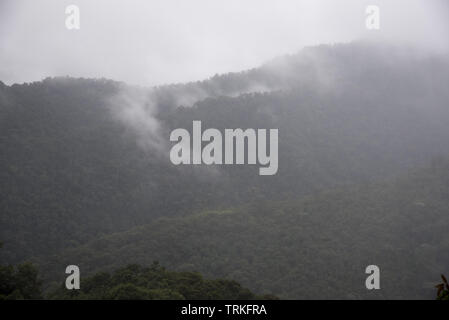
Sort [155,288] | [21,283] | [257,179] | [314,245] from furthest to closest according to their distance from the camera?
[257,179]
[314,245]
[21,283]
[155,288]

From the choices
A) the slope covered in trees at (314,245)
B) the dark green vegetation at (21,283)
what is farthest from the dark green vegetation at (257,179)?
the dark green vegetation at (21,283)

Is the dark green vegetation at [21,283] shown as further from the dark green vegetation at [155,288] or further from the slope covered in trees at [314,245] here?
the slope covered in trees at [314,245]

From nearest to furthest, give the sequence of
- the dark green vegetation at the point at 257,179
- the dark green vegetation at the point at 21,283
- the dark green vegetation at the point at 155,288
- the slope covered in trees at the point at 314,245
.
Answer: the dark green vegetation at the point at 155,288 < the dark green vegetation at the point at 21,283 < the slope covered in trees at the point at 314,245 < the dark green vegetation at the point at 257,179

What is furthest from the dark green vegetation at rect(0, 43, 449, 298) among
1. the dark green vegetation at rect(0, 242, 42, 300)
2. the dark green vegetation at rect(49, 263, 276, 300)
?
the dark green vegetation at rect(0, 242, 42, 300)

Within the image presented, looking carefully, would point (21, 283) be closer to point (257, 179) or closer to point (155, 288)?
point (155, 288)

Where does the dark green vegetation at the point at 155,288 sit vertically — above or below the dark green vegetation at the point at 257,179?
below

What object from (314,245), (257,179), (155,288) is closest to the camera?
(155,288)

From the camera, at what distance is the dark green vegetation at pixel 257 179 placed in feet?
148

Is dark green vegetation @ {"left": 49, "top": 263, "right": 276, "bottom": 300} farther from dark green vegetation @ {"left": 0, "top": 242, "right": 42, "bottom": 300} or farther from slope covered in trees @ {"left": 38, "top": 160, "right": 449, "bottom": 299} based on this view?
slope covered in trees @ {"left": 38, "top": 160, "right": 449, "bottom": 299}

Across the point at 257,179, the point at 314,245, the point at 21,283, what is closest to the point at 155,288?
the point at 21,283

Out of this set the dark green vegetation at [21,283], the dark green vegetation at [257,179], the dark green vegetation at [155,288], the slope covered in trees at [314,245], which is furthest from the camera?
the dark green vegetation at [257,179]

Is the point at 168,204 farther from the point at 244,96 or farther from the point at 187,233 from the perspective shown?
the point at 244,96

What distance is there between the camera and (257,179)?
74625mm

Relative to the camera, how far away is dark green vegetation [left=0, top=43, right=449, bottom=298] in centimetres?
4516
